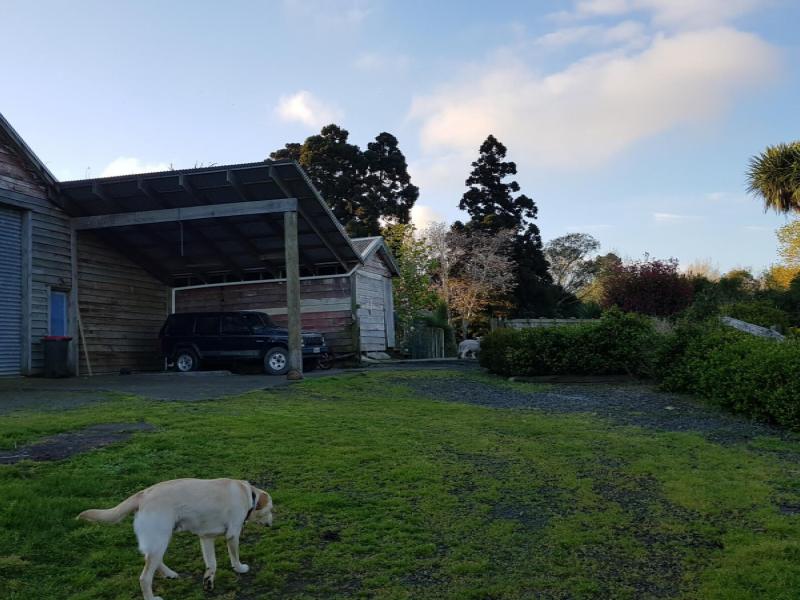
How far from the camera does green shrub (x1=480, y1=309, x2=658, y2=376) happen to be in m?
13.5

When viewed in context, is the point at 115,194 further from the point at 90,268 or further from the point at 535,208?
the point at 535,208

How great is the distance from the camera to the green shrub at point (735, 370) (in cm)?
825

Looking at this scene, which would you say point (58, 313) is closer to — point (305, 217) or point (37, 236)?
point (37, 236)

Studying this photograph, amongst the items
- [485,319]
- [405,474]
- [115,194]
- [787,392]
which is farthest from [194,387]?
[485,319]

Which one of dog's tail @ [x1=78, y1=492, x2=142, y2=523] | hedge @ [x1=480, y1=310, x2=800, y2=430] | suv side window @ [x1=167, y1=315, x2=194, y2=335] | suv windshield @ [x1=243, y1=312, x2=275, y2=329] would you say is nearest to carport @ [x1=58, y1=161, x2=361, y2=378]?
suv windshield @ [x1=243, y1=312, x2=275, y2=329]

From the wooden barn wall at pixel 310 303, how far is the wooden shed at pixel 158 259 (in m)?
0.04

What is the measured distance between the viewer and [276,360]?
57.3 feet

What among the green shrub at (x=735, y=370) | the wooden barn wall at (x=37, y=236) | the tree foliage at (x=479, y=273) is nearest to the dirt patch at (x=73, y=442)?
the green shrub at (x=735, y=370)

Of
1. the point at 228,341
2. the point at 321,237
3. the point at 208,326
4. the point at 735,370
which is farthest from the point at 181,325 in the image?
the point at 735,370

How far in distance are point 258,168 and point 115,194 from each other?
431cm

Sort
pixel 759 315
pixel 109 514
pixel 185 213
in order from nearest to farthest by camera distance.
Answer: pixel 109 514 < pixel 185 213 < pixel 759 315

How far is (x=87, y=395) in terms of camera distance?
11672 millimetres

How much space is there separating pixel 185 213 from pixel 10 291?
4352 mm

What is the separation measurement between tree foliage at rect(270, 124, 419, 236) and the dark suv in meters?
25.5
